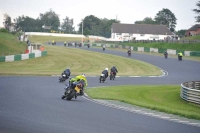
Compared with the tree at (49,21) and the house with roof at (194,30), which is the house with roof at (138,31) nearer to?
the house with roof at (194,30)

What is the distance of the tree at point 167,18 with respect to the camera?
174750 millimetres

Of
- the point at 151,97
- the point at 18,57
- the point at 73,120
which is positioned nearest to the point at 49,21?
the point at 18,57

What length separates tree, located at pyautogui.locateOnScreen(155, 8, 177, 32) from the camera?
6880 inches

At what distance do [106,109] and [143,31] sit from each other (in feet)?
433

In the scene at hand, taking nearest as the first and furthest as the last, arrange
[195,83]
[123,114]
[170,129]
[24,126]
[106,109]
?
[24,126]
[170,129]
[123,114]
[106,109]
[195,83]

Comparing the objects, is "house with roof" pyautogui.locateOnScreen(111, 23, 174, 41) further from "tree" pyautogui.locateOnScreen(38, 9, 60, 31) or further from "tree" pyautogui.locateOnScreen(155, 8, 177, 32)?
"tree" pyautogui.locateOnScreen(38, 9, 60, 31)

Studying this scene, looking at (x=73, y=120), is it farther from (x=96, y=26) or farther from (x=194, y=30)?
(x=96, y=26)

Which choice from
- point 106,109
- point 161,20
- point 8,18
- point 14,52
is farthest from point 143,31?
point 106,109

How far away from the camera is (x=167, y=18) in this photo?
176000 millimetres

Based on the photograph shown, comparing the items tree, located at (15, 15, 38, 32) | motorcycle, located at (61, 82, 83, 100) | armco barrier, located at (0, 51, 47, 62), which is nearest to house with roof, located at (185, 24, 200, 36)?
tree, located at (15, 15, 38, 32)

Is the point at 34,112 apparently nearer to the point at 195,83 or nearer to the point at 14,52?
the point at 195,83

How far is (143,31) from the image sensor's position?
477ft

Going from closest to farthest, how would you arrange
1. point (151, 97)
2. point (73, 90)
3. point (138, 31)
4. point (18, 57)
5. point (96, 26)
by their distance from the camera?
point (73, 90) < point (151, 97) < point (18, 57) < point (138, 31) < point (96, 26)

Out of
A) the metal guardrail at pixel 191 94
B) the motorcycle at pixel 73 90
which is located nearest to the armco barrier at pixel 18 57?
the motorcycle at pixel 73 90
